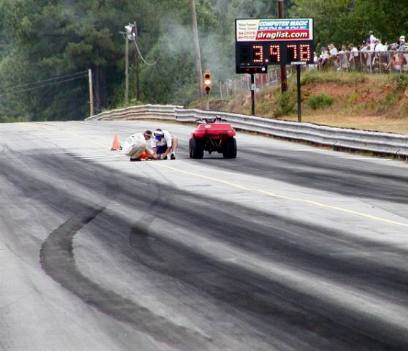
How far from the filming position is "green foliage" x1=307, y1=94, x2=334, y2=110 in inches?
2125

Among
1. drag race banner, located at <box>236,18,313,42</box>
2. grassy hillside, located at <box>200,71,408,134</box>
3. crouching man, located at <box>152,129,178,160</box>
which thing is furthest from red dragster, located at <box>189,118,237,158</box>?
drag race banner, located at <box>236,18,313,42</box>

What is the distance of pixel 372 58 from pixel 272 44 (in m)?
7.59

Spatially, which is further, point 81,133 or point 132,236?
point 81,133

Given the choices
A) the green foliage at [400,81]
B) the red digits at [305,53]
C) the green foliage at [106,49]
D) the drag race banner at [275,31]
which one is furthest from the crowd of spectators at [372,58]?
the green foliage at [106,49]

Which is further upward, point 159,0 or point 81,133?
point 159,0

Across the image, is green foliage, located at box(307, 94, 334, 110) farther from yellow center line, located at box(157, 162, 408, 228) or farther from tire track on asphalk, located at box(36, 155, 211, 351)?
tire track on asphalk, located at box(36, 155, 211, 351)

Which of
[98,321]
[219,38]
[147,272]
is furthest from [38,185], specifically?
[219,38]

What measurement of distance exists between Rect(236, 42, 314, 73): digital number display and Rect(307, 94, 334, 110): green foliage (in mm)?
9223

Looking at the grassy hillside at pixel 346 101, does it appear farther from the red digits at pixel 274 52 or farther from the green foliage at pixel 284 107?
the red digits at pixel 274 52

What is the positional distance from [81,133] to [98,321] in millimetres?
36914

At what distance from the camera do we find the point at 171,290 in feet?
40.5

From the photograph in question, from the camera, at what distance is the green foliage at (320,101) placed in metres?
54.0

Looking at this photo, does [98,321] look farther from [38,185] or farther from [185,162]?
[185,162]

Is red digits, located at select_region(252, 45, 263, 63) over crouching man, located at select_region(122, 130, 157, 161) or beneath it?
over
